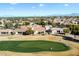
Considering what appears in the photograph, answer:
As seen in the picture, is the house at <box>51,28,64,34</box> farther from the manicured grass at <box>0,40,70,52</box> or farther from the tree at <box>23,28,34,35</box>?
the tree at <box>23,28,34,35</box>

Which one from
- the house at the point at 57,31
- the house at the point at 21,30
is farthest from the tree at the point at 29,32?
the house at the point at 57,31

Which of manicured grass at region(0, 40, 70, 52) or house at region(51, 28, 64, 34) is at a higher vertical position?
house at region(51, 28, 64, 34)

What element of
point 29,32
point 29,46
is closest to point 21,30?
point 29,32

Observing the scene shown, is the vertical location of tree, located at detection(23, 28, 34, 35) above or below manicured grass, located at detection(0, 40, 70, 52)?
above

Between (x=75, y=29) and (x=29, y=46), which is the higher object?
(x=75, y=29)

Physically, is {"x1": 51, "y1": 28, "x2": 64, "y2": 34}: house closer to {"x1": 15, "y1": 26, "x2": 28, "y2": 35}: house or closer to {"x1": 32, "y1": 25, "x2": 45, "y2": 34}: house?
{"x1": 32, "y1": 25, "x2": 45, "y2": 34}: house

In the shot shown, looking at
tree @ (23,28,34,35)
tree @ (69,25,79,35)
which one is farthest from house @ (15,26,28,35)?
tree @ (69,25,79,35)

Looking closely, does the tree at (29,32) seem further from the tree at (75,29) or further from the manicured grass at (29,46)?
the tree at (75,29)

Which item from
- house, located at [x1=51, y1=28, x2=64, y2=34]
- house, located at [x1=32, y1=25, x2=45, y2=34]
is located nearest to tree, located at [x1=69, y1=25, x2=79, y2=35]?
house, located at [x1=51, y1=28, x2=64, y2=34]

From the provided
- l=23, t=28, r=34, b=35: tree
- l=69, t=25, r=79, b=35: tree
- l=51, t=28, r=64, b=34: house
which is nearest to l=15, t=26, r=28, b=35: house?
l=23, t=28, r=34, b=35: tree

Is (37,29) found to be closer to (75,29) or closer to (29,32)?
(29,32)
